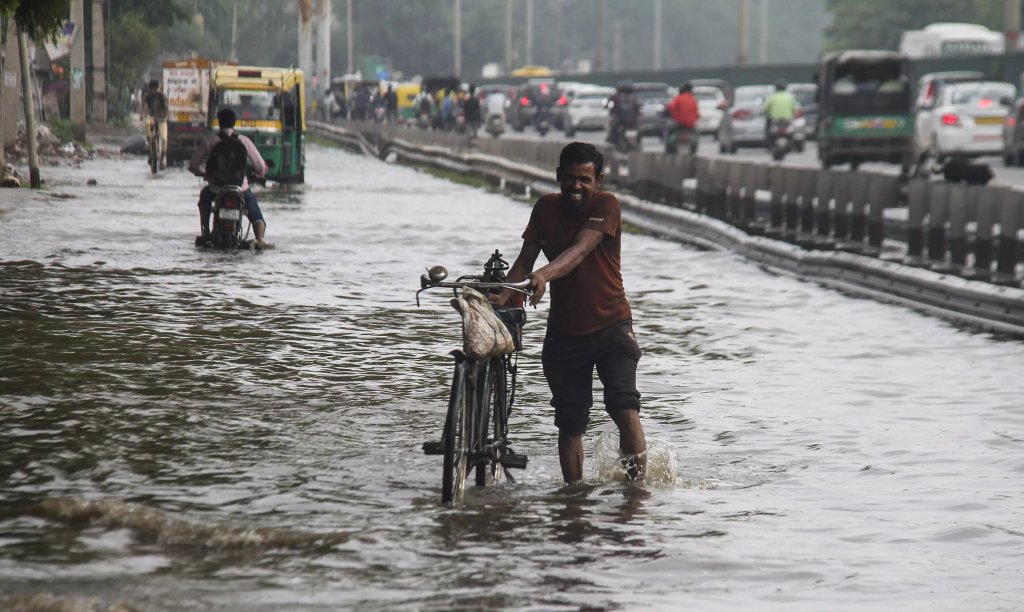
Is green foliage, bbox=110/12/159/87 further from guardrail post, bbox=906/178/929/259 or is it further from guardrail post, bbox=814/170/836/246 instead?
guardrail post, bbox=906/178/929/259

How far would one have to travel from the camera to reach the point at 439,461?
7.39 metres

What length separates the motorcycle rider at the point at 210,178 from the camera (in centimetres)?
1708

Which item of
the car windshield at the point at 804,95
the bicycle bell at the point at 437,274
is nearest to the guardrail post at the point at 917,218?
the bicycle bell at the point at 437,274

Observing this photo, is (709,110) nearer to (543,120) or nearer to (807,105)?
(807,105)

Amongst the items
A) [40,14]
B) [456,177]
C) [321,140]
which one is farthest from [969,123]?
[321,140]

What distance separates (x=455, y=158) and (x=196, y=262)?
2084 cm

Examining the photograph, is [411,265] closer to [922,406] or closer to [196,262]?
[196,262]

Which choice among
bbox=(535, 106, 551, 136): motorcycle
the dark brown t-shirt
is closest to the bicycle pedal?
the dark brown t-shirt

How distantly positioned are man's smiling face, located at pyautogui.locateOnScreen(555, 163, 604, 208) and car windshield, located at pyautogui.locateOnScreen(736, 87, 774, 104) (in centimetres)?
3448

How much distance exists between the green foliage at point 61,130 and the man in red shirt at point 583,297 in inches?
1377

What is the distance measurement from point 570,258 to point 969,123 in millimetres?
26974

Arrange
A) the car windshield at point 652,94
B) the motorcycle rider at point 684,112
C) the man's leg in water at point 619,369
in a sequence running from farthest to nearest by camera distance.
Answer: the car windshield at point 652,94 < the motorcycle rider at point 684,112 < the man's leg in water at point 619,369

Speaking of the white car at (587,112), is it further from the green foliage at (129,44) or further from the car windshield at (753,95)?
the green foliage at (129,44)

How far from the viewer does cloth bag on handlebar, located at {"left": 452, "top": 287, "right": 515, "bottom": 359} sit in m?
6.23
